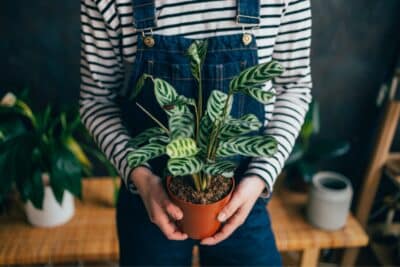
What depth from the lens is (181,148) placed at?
0.56 meters

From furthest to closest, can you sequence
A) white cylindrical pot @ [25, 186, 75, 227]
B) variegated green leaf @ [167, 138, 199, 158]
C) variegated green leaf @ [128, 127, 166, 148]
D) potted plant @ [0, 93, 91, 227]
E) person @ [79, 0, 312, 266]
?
white cylindrical pot @ [25, 186, 75, 227] → potted plant @ [0, 93, 91, 227] → person @ [79, 0, 312, 266] → variegated green leaf @ [128, 127, 166, 148] → variegated green leaf @ [167, 138, 199, 158]

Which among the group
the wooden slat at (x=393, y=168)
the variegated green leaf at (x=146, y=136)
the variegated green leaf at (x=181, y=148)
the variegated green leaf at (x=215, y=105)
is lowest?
the wooden slat at (x=393, y=168)

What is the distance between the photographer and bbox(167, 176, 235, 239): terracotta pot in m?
0.68

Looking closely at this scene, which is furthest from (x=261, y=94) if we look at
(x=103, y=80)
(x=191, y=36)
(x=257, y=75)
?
(x=103, y=80)

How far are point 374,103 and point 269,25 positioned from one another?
3.07 ft

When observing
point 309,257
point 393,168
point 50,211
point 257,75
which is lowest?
point 309,257

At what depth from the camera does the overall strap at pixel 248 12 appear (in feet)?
2.48

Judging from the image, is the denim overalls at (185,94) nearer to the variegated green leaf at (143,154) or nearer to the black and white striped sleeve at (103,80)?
the black and white striped sleeve at (103,80)

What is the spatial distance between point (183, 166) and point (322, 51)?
3.41ft

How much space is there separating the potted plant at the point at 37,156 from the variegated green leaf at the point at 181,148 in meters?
0.74

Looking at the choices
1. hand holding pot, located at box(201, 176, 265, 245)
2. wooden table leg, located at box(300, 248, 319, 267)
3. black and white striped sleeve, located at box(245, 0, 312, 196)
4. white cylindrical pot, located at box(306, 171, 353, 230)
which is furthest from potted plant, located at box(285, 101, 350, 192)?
hand holding pot, located at box(201, 176, 265, 245)

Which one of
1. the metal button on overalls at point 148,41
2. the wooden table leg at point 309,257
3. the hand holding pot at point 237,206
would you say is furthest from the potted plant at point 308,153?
the metal button on overalls at point 148,41

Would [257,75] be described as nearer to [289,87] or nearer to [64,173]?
[289,87]

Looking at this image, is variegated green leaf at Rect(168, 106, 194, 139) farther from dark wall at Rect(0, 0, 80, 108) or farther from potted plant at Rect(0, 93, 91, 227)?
dark wall at Rect(0, 0, 80, 108)
